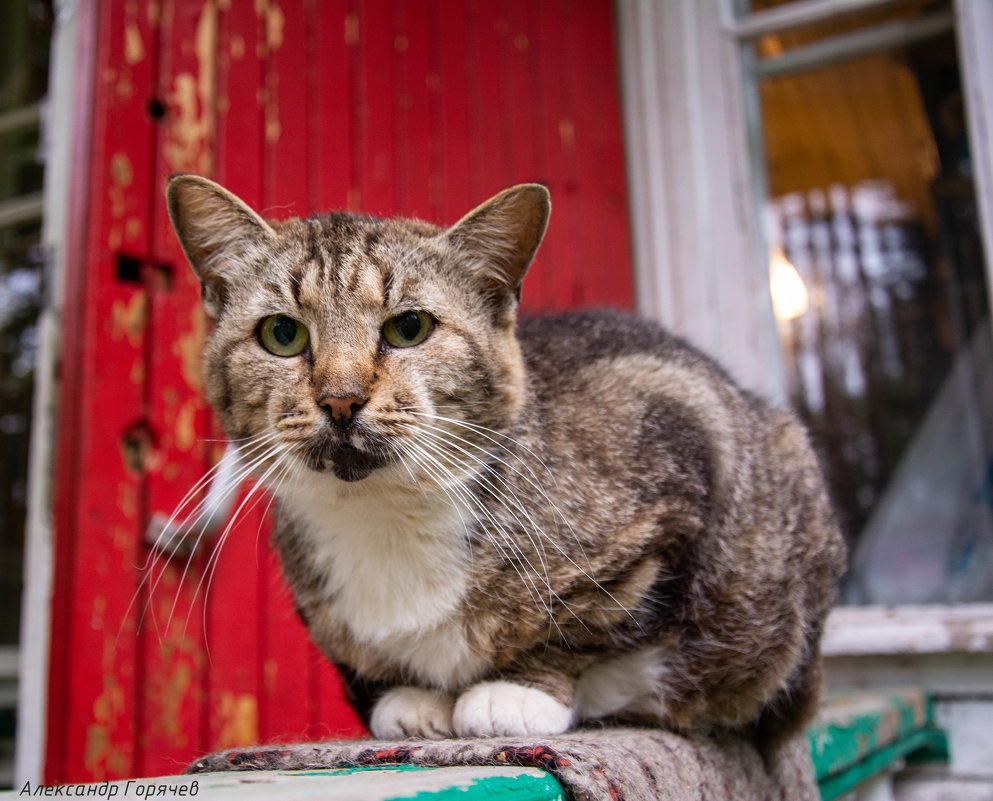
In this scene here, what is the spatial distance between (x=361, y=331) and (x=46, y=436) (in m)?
0.89

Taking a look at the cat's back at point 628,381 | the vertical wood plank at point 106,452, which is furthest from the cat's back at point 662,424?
the vertical wood plank at point 106,452

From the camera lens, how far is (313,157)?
2.12 metres

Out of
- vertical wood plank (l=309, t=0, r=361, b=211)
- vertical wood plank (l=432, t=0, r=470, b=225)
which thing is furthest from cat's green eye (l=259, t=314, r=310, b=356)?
vertical wood plank (l=432, t=0, r=470, b=225)

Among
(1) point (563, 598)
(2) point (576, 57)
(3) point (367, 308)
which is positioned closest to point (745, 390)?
(1) point (563, 598)

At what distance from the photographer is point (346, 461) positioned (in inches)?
40.9

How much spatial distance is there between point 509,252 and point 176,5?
1.09 metres

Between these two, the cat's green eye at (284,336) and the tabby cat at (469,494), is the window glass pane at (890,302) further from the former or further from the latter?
the cat's green eye at (284,336)

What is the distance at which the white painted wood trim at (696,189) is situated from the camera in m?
2.90

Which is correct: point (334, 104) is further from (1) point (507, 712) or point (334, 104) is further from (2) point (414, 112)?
(1) point (507, 712)

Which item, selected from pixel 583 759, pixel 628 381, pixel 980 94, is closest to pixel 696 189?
pixel 980 94

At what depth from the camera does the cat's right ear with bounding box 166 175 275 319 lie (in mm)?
1146

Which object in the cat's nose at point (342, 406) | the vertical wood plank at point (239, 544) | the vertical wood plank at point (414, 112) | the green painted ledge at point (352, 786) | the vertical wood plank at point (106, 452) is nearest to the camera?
the green painted ledge at point (352, 786)

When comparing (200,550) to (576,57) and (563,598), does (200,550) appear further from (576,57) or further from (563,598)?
(576,57)

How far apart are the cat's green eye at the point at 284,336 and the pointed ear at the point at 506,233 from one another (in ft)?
0.84
